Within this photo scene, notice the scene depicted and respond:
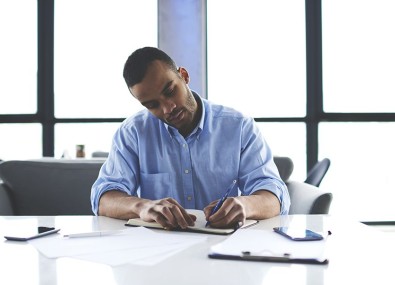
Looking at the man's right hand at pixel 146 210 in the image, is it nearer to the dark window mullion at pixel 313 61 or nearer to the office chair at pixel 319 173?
the office chair at pixel 319 173

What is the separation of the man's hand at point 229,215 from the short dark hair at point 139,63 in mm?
582

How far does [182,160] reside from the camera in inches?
69.7

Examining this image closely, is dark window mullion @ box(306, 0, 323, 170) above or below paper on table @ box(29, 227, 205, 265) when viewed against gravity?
above

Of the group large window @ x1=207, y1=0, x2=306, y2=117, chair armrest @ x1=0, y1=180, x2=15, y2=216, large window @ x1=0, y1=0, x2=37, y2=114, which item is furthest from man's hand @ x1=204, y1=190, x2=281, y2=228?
large window @ x1=0, y1=0, x2=37, y2=114

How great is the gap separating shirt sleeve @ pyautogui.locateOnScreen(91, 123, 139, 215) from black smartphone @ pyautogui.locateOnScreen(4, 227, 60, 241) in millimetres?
369

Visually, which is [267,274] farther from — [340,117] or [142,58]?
[340,117]

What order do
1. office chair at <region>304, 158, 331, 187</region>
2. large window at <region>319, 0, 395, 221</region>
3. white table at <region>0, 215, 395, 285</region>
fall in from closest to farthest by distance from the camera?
white table at <region>0, 215, 395, 285</region>
office chair at <region>304, 158, 331, 187</region>
large window at <region>319, 0, 395, 221</region>

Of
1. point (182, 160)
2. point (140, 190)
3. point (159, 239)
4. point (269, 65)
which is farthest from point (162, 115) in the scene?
point (269, 65)

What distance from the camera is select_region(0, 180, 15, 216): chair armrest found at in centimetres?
201

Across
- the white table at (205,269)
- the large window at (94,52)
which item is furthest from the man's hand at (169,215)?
the large window at (94,52)

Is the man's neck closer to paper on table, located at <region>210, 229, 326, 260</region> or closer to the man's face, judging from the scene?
the man's face

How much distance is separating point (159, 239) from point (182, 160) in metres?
0.68

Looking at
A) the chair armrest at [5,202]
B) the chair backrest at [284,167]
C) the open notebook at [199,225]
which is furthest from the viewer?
the chair backrest at [284,167]

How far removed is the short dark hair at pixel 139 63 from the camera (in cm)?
163
